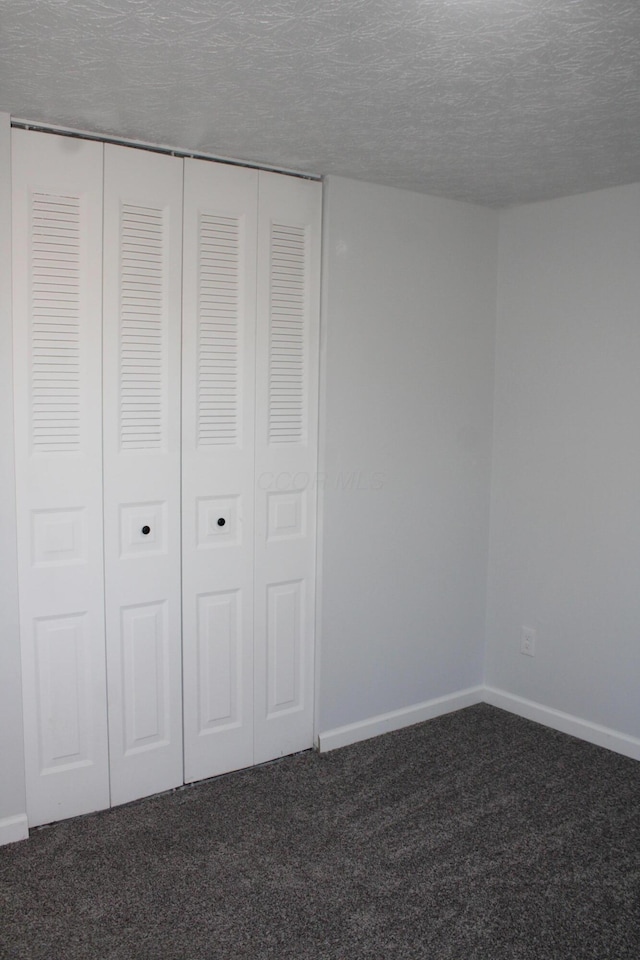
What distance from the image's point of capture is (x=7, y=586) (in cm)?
256

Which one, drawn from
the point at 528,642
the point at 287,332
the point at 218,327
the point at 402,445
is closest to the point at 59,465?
the point at 218,327

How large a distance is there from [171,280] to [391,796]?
2107 millimetres

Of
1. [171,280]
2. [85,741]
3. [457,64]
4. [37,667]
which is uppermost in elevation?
[457,64]

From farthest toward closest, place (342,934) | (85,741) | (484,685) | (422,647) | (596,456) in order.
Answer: (484,685) < (422,647) < (596,456) < (85,741) < (342,934)

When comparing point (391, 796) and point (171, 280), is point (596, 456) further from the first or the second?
point (171, 280)

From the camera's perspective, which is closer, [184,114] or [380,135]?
[184,114]

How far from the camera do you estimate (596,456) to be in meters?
3.38

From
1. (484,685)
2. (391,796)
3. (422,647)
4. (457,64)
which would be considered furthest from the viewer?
(484,685)

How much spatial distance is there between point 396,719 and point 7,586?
1.86 m

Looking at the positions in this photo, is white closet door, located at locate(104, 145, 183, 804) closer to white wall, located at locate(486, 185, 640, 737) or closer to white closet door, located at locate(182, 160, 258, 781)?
white closet door, located at locate(182, 160, 258, 781)

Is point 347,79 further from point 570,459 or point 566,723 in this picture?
point 566,723

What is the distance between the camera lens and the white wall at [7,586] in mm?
2477

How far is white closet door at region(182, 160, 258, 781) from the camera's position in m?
2.90

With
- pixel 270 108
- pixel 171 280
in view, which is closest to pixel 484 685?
pixel 171 280
